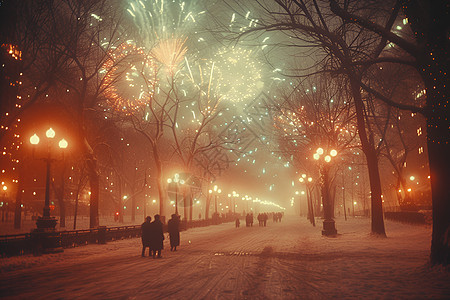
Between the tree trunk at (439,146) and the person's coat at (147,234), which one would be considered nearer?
the tree trunk at (439,146)

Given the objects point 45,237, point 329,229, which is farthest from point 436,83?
point 329,229

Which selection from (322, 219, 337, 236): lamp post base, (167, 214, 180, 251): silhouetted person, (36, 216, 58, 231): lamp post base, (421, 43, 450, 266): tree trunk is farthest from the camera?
(322, 219, 337, 236): lamp post base

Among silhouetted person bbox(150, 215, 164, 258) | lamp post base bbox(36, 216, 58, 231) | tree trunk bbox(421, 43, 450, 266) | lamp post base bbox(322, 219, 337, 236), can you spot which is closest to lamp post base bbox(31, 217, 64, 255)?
lamp post base bbox(36, 216, 58, 231)

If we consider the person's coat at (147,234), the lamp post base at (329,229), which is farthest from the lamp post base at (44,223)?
the lamp post base at (329,229)

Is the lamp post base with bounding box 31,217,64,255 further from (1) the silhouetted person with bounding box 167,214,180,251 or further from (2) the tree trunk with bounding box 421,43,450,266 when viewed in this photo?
(2) the tree trunk with bounding box 421,43,450,266

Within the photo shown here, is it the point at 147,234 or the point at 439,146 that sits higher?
the point at 439,146

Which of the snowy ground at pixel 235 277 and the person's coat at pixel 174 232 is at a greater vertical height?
the person's coat at pixel 174 232

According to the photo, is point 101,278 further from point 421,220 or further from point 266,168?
point 266,168

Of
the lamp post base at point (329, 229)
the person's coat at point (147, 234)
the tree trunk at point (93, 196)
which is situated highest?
the tree trunk at point (93, 196)

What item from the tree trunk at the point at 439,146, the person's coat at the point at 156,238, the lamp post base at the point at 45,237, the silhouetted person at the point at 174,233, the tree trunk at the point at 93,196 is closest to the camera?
the tree trunk at the point at 439,146

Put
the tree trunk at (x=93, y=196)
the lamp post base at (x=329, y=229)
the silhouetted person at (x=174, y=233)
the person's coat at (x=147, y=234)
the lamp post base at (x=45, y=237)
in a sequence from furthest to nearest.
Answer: the tree trunk at (x=93, y=196) → the lamp post base at (x=329, y=229) → the silhouetted person at (x=174, y=233) → the lamp post base at (x=45, y=237) → the person's coat at (x=147, y=234)

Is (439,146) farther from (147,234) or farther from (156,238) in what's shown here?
(147,234)

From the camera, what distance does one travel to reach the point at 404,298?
6859mm

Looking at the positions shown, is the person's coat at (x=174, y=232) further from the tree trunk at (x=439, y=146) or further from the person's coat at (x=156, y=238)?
the tree trunk at (x=439, y=146)
